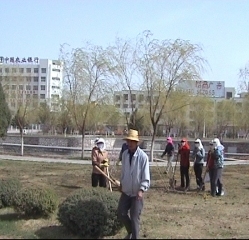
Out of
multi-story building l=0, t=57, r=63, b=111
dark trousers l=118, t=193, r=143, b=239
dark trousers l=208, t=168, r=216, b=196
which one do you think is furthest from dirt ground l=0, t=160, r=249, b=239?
multi-story building l=0, t=57, r=63, b=111

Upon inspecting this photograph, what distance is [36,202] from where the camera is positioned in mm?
9336

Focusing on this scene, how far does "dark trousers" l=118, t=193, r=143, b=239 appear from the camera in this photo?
7.16 metres

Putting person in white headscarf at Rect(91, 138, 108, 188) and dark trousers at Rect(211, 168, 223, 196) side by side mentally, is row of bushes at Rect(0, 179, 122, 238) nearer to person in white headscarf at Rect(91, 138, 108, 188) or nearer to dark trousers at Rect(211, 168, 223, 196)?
person in white headscarf at Rect(91, 138, 108, 188)

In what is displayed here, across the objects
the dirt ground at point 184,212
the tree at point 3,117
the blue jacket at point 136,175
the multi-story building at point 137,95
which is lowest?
the dirt ground at point 184,212

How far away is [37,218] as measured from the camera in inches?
375

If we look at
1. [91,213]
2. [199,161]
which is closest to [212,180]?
[199,161]

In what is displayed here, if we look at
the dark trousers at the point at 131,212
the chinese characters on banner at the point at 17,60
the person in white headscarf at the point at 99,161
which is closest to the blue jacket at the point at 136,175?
the dark trousers at the point at 131,212

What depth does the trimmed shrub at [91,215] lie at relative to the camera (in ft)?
25.4

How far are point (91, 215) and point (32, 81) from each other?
108m

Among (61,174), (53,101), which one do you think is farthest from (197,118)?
(61,174)

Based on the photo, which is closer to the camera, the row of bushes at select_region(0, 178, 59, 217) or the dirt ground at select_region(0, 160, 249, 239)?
the dirt ground at select_region(0, 160, 249, 239)

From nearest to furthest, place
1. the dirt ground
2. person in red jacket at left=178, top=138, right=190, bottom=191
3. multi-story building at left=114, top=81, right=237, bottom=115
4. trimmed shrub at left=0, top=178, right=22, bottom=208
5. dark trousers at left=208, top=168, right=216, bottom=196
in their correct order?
the dirt ground
trimmed shrub at left=0, top=178, right=22, bottom=208
dark trousers at left=208, top=168, right=216, bottom=196
person in red jacket at left=178, top=138, right=190, bottom=191
multi-story building at left=114, top=81, right=237, bottom=115

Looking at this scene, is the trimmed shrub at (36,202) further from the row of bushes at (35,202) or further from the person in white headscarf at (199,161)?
the person in white headscarf at (199,161)

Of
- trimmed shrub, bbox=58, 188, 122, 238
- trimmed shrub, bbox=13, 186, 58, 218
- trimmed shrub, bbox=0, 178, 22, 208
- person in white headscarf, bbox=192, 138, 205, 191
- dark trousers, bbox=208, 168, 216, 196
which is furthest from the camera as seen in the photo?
person in white headscarf, bbox=192, 138, 205, 191
